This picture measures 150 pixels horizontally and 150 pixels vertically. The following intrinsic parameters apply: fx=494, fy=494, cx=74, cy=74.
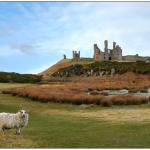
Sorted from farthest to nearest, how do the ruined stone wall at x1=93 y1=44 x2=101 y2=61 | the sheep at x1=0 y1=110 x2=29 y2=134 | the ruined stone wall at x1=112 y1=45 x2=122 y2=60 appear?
the ruined stone wall at x1=93 y1=44 x2=101 y2=61
the ruined stone wall at x1=112 y1=45 x2=122 y2=60
the sheep at x1=0 y1=110 x2=29 y2=134

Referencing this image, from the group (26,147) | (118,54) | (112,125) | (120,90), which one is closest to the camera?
(26,147)

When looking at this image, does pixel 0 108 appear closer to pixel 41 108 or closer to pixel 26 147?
pixel 41 108

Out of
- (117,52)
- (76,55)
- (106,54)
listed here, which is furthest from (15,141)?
(106,54)

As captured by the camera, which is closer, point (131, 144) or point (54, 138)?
point (131, 144)

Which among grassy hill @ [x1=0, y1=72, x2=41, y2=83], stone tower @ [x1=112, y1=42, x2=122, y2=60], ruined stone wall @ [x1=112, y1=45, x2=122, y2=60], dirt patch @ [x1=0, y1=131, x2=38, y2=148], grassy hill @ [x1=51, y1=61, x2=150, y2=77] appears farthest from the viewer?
ruined stone wall @ [x1=112, y1=45, x2=122, y2=60]

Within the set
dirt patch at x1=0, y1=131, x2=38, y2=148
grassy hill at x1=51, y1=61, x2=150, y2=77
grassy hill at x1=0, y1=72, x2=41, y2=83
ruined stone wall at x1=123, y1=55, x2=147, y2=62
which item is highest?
ruined stone wall at x1=123, y1=55, x2=147, y2=62

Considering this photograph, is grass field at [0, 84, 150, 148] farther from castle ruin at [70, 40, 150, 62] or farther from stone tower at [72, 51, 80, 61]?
stone tower at [72, 51, 80, 61]

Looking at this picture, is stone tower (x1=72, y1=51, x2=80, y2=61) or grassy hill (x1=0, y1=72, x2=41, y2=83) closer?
grassy hill (x1=0, y1=72, x2=41, y2=83)

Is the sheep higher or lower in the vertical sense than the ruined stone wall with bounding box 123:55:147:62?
lower

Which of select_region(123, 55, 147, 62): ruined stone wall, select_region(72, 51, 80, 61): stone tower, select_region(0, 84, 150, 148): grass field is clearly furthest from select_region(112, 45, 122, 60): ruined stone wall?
select_region(0, 84, 150, 148): grass field

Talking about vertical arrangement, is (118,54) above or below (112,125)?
above

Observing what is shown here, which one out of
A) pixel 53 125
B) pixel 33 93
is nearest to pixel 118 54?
pixel 33 93

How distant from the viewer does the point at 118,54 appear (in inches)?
5074

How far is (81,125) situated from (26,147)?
775 centimetres
